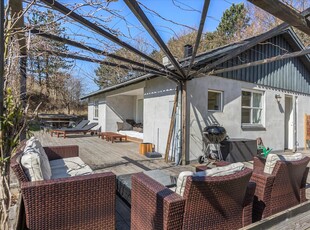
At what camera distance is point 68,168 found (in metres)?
3.57

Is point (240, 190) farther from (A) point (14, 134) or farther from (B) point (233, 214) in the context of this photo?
(A) point (14, 134)

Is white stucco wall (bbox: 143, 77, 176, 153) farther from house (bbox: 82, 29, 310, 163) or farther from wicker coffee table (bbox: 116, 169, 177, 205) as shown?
wicker coffee table (bbox: 116, 169, 177, 205)

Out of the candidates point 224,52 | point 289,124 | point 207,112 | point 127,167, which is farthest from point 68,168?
point 289,124

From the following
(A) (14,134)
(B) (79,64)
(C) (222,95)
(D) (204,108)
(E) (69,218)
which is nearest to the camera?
(A) (14,134)

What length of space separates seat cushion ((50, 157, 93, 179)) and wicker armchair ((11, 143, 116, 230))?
3.05 feet

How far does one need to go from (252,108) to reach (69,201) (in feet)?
24.3

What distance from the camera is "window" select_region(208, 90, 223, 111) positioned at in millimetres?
6842

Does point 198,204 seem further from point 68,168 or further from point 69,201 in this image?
point 68,168

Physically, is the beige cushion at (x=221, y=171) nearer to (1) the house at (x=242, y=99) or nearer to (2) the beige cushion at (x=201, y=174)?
(2) the beige cushion at (x=201, y=174)

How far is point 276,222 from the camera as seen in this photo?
2670mm

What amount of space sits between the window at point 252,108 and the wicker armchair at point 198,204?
5.77 m

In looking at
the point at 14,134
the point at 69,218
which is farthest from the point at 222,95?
the point at 14,134

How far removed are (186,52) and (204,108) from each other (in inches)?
78.7

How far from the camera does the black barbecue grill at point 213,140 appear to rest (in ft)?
18.9
